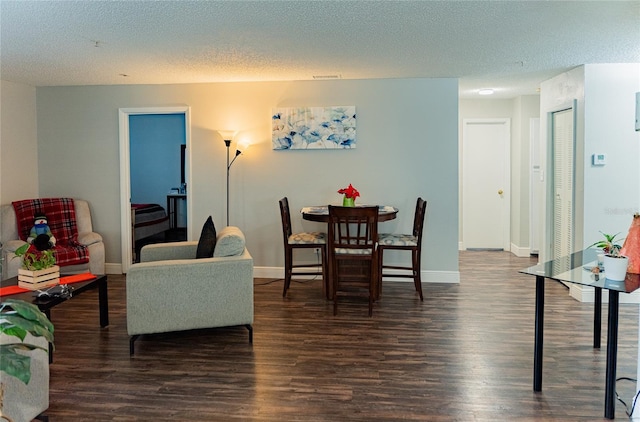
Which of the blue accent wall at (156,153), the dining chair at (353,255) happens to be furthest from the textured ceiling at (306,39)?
the blue accent wall at (156,153)

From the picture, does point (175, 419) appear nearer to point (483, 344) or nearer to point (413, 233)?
point (483, 344)

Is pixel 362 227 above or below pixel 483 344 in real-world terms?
above

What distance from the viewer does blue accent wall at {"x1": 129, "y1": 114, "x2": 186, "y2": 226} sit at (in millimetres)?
9109

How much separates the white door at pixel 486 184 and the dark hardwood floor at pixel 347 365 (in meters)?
3.02

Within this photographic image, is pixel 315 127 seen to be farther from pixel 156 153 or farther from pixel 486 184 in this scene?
pixel 156 153

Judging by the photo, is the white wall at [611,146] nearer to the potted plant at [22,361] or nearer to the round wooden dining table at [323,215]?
the round wooden dining table at [323,215]

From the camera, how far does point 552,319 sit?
425cm

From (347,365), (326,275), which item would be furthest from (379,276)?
(347,365)

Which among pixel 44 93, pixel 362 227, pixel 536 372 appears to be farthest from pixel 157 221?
pixel 536 372

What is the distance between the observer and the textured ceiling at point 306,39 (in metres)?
3.08

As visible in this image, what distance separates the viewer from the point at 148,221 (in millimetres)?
7695

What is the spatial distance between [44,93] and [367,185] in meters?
3.92

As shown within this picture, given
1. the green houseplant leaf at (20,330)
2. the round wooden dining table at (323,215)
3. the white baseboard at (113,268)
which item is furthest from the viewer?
the white baseboard at (113,268)

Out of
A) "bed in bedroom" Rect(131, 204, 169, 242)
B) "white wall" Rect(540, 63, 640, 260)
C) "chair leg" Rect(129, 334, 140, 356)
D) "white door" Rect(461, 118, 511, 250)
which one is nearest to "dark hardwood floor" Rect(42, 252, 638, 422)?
"chair leg" Rect(129, 334, 140, 356)
